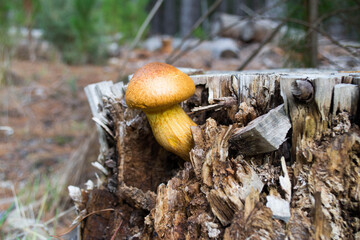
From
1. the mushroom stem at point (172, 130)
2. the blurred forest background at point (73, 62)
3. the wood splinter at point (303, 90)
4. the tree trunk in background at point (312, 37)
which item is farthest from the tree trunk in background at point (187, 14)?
the wood splinter at point (303, 90)

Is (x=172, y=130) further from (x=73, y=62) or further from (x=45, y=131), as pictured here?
(x=73, y=62)

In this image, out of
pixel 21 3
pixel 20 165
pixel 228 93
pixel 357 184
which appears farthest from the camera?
pixel 21 3

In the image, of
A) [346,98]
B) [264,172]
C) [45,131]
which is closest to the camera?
[346,98]

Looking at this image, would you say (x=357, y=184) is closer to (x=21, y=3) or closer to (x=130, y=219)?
(x=130, y=219)

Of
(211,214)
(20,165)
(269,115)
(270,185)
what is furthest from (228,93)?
(20,165)

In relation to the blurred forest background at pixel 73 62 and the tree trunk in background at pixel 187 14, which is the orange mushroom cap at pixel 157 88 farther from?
the tree trunk in background at pixel 187 14

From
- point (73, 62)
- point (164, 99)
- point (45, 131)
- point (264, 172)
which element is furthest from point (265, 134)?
point (73, 62)
